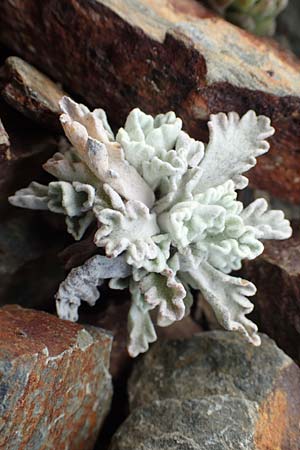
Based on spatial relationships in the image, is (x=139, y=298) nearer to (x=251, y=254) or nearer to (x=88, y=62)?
(x=251, y=254)

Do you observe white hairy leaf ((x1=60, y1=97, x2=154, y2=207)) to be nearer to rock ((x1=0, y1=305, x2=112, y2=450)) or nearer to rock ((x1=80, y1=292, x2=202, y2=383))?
rock ((x1=0, y1=305, x2=112, y2=450))

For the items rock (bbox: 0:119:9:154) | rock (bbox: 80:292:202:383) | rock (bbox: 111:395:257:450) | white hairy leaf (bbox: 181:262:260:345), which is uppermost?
white hairy leaf (bbox: 181:262:260:345)

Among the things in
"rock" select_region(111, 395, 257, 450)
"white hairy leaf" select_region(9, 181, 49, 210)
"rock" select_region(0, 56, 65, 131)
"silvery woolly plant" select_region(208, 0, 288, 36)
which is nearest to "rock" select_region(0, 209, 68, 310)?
"white hairy leaf" select_region(9, 181, 49, 210)

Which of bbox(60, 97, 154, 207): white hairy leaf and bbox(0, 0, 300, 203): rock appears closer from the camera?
bbox(60, 97, 154, 207): white hairy leaf

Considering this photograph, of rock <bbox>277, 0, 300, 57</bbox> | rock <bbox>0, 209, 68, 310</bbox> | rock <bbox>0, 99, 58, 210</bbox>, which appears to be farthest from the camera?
rock <bbox>277, 0, 300, 57</bbox>

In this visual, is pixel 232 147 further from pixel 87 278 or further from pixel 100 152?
pixel 87 278

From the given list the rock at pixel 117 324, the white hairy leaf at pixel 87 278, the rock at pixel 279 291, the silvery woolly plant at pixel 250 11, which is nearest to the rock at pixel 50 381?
the white hairy leaf at pixel 87 278
